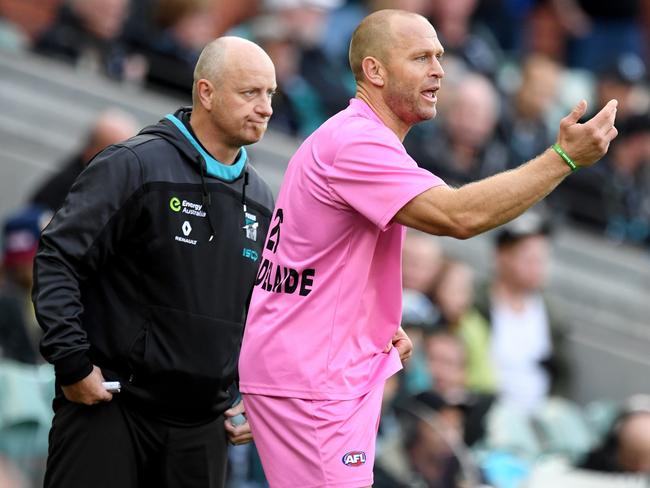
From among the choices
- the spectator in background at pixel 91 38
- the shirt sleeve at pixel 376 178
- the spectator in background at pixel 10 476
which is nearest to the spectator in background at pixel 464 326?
the spectator in background at pixel 91 38

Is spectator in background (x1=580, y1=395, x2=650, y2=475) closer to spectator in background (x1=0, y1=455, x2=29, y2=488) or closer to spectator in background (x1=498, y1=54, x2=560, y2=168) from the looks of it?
spectator in background (x1=498, y1=54, x2=560, y2=168)

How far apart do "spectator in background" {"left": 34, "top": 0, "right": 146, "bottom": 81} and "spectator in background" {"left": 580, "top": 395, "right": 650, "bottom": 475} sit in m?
4.25

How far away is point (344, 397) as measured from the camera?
479 centimetres

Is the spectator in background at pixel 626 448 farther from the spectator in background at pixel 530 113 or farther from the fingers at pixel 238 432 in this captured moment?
the fingers at pixel 238 432

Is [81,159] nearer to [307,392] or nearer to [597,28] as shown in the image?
[307,392]

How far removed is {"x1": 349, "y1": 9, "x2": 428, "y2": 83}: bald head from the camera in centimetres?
485

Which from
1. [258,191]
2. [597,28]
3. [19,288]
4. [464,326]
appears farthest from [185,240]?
[597,28]

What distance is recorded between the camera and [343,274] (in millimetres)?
4770

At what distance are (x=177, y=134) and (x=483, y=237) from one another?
5.79 m

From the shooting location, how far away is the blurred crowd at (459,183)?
7895mm

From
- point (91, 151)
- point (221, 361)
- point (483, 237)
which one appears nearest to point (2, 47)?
point (91, 151)

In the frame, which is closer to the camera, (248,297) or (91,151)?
(248,297)

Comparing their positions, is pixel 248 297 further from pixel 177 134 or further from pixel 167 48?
pixel 167 48

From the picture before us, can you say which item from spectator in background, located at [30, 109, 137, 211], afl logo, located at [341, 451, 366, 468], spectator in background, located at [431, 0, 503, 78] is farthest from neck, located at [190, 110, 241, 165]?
spectator in background, located at [431, 0, 503, 78]
